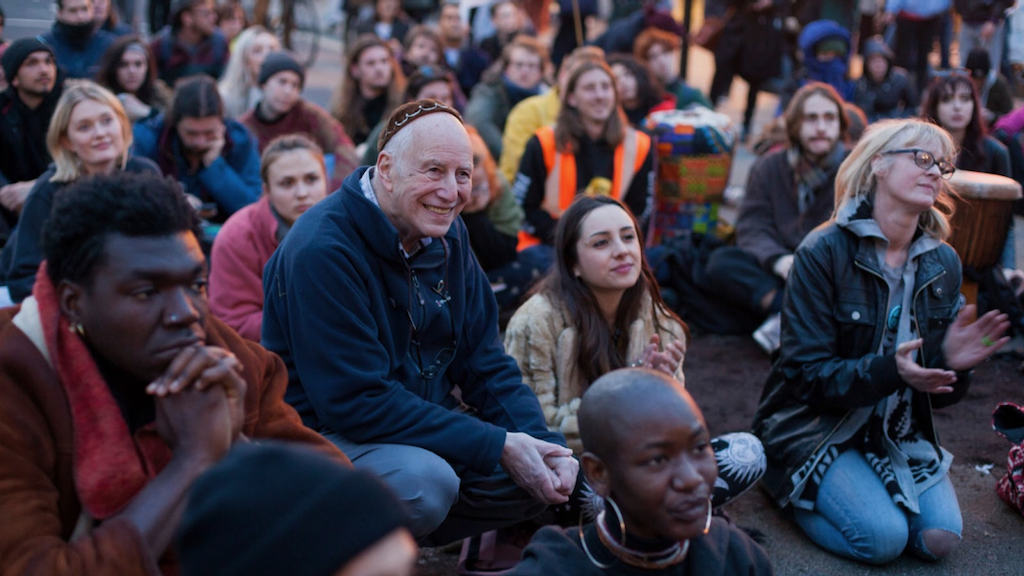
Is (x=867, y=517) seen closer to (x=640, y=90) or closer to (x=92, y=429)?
(x=92, y=429)

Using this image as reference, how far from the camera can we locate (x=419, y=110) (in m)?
2.97

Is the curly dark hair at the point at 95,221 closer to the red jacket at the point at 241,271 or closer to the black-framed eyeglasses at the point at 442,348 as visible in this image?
the black-framed eyeglasses at the point at 442,348

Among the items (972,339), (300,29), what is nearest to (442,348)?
(972,339)

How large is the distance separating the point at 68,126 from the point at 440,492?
300cm

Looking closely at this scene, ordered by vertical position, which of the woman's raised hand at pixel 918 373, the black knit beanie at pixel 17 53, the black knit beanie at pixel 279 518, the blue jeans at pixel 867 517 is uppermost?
the black knit beanie at pixel 17 53

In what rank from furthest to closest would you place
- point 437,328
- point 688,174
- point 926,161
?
point 688,174 < point 926,161 < point 437,328

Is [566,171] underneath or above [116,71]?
underneath

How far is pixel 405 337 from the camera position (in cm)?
302

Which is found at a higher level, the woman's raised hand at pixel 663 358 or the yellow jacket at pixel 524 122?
the yellow jacket at pixel 524 122

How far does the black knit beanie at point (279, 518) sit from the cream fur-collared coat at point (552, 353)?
2207mm

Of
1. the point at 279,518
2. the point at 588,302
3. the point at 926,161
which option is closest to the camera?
the point at 279,518

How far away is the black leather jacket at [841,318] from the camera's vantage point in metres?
3.57

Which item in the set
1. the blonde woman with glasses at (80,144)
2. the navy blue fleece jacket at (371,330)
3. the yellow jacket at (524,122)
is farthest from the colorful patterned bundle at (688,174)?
the navy blue fleece jacket at (371,330)

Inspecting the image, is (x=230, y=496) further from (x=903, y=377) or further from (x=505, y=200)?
(x=505, y=200)
